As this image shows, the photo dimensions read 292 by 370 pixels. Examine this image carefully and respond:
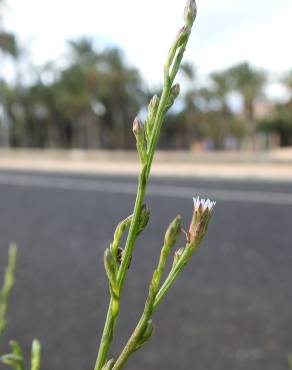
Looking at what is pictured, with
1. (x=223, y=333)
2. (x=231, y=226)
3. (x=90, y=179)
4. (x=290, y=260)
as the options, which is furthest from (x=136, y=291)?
(x=90, y=179)

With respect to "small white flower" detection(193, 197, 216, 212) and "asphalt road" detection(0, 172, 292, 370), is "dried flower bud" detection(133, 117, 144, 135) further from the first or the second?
"asphalt road" detection(0, 172, 292, 370)

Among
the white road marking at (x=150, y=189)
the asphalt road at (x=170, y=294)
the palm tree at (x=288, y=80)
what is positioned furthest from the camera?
the palm tree at (x=288, y=80)

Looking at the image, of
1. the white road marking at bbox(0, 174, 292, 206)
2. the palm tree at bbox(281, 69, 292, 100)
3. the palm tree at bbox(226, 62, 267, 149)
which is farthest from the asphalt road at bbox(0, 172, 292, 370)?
the palm tree at bbox(226, 62, 267, 149)

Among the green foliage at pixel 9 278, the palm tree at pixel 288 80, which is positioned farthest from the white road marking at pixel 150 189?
the palm tree at pixel 288 80

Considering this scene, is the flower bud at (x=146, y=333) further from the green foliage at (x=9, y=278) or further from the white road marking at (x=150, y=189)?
the white road marking at (x=150, y=189)

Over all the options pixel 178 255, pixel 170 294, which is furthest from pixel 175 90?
pixel 170 294

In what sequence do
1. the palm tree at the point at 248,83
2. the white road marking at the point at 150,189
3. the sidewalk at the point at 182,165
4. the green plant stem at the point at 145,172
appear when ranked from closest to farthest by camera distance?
the green plant stem at the point at 145,172 < the white road marking at the point at 150,189 < the sidewalk at the point at 182,165 < the palm tree at the point at 248,83
